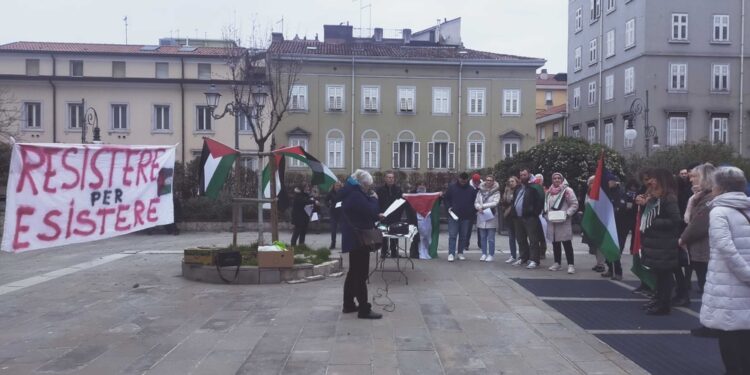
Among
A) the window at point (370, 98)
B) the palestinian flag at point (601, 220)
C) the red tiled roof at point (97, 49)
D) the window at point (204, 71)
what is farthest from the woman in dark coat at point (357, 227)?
the window at point (204, 71)

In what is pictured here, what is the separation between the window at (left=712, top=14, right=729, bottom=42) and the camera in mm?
42094

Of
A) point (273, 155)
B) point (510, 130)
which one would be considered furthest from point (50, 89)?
point (273, 155)

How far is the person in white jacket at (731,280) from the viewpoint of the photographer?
517 centimetres

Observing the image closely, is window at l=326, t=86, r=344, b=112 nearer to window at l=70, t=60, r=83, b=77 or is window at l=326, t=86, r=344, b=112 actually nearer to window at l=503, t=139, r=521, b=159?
window at l=503, t=139, r=521, b=159

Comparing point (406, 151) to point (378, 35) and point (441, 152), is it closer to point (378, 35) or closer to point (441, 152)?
point (441, 152)

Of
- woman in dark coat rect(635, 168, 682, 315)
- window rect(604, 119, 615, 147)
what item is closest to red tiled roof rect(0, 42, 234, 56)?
window rect(604, 119, 615, 147)

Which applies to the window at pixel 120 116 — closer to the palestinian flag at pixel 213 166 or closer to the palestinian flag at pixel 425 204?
the palestinian flag at pixel 425 204

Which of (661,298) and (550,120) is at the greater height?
(550,120)

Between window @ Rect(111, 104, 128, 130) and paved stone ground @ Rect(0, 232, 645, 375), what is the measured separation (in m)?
34.0

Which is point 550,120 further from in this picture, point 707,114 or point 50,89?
point 50,89

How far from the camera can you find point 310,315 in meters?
8.45

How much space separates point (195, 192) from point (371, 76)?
1925 centimetres

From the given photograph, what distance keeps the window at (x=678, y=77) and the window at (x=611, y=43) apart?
4.99m

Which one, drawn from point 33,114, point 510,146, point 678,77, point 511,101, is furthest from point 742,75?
point 33,114
